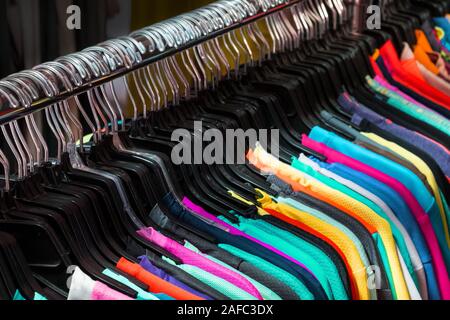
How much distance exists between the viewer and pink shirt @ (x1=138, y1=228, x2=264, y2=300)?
1.20 m

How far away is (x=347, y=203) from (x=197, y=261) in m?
0.35

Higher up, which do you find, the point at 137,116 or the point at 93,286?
the point at 137,116

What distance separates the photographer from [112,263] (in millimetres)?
1262

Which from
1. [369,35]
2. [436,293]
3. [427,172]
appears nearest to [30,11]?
[369,35]

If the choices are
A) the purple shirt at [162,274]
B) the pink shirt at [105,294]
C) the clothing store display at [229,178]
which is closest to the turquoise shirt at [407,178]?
the clothing store display at [229,178]

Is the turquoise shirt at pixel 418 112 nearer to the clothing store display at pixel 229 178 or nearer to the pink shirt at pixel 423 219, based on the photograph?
the clothing store display at pixel 229 178

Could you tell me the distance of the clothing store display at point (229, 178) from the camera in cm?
122

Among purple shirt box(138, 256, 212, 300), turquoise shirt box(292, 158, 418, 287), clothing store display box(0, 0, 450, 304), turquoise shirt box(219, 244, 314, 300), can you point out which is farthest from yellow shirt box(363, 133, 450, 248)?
purple shirt box(138, 256, 212, 300)

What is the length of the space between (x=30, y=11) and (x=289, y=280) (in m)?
1.13

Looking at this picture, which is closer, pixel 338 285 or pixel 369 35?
pixel 338 285

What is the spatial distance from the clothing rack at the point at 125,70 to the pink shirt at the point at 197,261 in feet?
0.86

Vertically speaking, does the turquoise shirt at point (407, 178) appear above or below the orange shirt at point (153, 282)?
above
